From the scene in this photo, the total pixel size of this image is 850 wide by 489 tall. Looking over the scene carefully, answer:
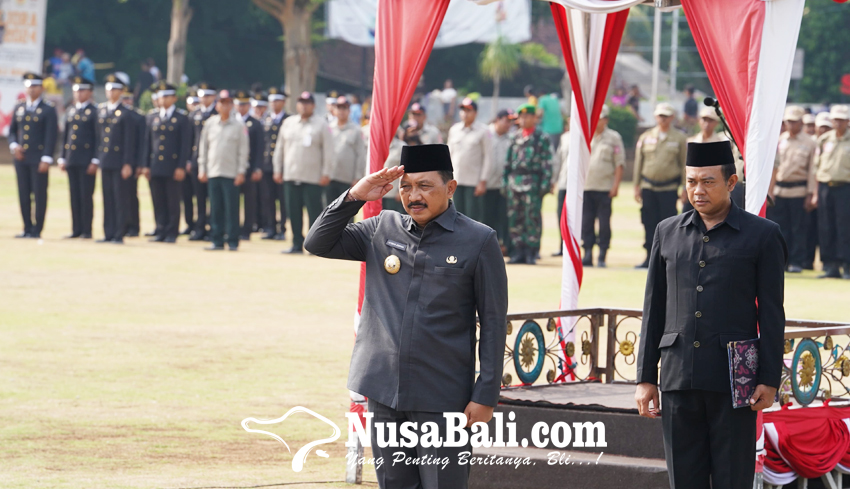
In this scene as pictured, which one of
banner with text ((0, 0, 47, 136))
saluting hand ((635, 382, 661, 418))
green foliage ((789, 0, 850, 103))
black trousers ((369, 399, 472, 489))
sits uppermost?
green foliage ((789, 0, 850, 103))

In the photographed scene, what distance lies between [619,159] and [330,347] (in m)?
6.92

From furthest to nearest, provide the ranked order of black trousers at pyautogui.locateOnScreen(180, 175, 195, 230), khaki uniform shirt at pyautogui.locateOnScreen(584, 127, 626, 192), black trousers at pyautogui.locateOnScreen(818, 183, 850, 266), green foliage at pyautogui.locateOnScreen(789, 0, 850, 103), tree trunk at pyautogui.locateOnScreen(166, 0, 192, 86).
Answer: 1. green foliage at pyautogui.locateOnScreen(789, 0, 850, 103)
2. tree trunk at pyautogui.locateOnScreen(166, 0, 192, 86)
3. black trousers at pyautogui.locateOnScreen(180, 175, 195, 230)
4. khaki uniform shirt at pyautogui.locateOnScreen(584, 127, 626, 192)
5. black trousers at pyautogui.locateOnScreen(818, 183, 850, 266)

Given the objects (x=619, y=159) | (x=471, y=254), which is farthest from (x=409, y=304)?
(x=619, y=159)

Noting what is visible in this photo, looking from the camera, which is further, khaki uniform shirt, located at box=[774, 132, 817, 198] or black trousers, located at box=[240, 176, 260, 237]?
black trousers, located at box=[240, 176, 260, 237]

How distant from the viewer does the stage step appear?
5.94m

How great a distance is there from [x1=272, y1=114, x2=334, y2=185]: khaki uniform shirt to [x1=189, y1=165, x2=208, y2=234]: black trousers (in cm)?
182

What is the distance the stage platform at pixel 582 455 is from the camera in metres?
5.98

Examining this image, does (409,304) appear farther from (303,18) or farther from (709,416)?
(303,18)

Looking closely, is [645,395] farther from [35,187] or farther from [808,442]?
[35,187]

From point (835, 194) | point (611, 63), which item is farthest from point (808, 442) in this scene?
point (835, 194)

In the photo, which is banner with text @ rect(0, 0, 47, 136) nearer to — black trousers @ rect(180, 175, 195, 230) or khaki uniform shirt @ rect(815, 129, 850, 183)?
black trousers @ rect(180, 175, 195, 230)

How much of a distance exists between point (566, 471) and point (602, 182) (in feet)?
33.5

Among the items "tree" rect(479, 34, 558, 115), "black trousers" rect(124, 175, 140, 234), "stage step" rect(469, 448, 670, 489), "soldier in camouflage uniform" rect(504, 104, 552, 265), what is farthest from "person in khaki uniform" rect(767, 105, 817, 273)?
"tree" rect(479, 34, 558, 115)

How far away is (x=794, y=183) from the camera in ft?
51.7
